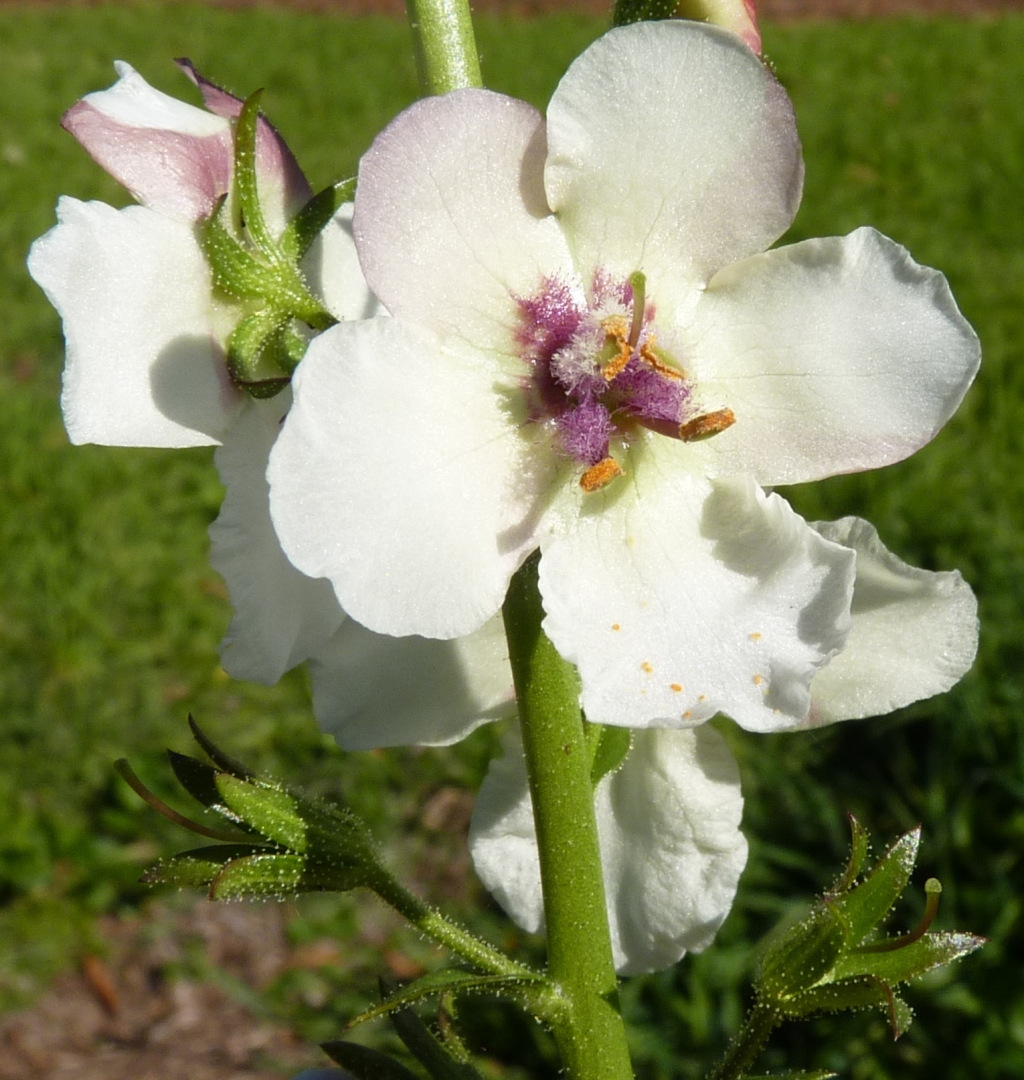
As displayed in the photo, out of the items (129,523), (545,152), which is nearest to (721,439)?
(545,152)

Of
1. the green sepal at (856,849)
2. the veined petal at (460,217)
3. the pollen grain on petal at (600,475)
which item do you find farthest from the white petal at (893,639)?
the veined petal at (460,217)

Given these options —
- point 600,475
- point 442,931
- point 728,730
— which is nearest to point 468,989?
point 442,931

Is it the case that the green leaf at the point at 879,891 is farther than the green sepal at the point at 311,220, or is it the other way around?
the green leaf at the point at 879,891

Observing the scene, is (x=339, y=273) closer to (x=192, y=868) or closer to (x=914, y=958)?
(x=192, y=868)

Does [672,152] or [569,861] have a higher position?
[672,152]

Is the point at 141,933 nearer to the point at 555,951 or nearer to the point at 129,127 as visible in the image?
the point at 555,951

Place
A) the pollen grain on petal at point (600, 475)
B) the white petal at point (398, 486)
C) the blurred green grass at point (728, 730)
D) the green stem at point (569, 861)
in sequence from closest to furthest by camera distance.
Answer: the white petal at point (398, 486) < the pollen grain on petal at point (600, 475) < the green stem at point (569, 861) < the blurred green grass at point (728, 730)

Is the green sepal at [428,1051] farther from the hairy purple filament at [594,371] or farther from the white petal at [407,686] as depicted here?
the hairy purple filament at [594,371]
